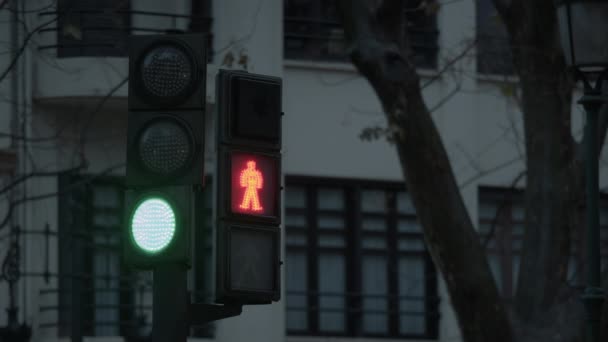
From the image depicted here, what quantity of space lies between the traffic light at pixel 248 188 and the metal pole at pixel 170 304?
32 centimetres

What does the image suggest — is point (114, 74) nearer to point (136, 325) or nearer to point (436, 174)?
point (136, 325)

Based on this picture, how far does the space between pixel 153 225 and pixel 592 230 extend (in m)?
4.67

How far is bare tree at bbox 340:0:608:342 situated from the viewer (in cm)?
1463

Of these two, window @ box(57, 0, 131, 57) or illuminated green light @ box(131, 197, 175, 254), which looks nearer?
illuminated green light @ box(131, 197, 175, 254)

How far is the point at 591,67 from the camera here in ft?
42.3

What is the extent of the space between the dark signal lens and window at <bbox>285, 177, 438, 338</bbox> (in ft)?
43.9

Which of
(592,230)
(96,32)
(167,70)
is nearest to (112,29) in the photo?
(96,32)

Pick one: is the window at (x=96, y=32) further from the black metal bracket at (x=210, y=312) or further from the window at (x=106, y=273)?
the black metal bracket at (x=210, y=312)

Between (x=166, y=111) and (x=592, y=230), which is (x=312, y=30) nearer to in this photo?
(x=592, y=230)

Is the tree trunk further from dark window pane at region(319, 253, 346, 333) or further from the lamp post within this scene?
dark window pane at region(319, 253, 346, 333)

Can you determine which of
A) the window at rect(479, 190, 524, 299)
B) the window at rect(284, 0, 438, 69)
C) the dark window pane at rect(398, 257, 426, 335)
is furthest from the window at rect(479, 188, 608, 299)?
the window at rect(284, 0, 438, 69)

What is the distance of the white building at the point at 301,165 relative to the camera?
68.1ft

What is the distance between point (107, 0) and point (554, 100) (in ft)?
25.1

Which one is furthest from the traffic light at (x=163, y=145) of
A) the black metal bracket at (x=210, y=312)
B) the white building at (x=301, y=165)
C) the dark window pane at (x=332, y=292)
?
the dark window pane at (x=332, y=292)
